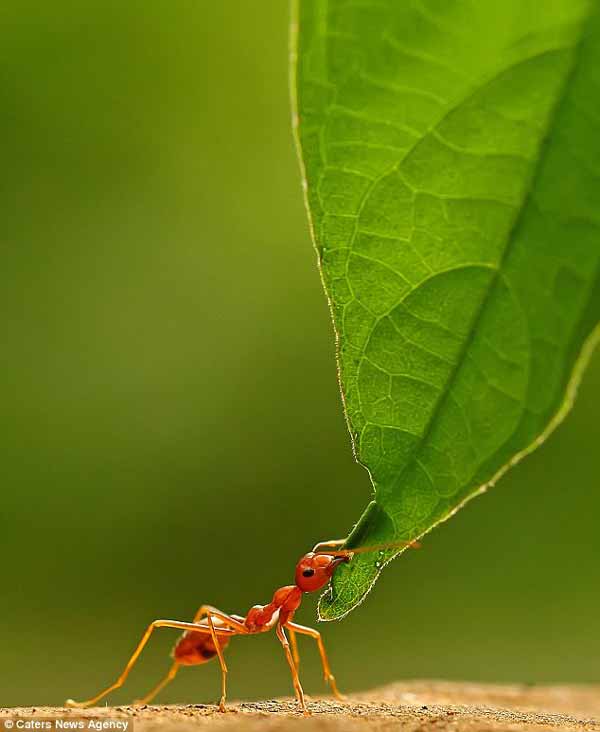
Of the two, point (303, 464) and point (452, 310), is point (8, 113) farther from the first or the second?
point (452, 310)

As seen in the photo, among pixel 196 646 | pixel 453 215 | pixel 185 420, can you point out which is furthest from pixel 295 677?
pixel 185 420

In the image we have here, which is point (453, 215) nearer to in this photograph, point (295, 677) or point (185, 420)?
point (295, 677)

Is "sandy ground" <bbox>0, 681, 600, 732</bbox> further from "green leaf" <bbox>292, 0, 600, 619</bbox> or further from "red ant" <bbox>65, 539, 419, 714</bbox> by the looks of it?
"green leaf" <bbox>292, 0, 600, 619</bbox>

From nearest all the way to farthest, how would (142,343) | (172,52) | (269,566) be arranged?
(269,566) → (142,343) → (172,52)

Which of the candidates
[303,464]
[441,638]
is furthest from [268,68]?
[441,638]

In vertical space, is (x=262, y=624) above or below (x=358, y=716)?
below

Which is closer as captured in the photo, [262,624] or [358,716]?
[358,716]

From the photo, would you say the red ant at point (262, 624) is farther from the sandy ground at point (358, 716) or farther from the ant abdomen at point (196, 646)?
the sandy ground at point (358, 716)
